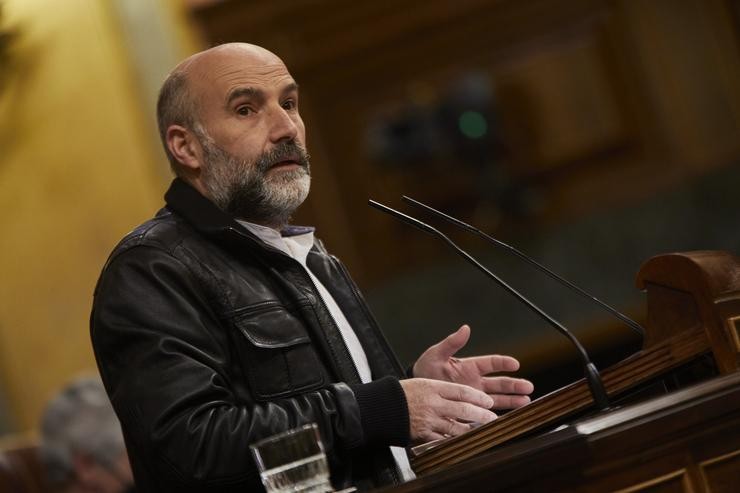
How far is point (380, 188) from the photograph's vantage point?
5285 mm

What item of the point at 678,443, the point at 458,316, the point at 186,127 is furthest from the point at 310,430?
the point at 458,316

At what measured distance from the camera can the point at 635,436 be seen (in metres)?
1.58

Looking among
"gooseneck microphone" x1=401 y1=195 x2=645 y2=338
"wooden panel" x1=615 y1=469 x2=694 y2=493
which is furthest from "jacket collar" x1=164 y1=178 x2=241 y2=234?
"wooden panel" x1=615 y1=469 x2=694 y2=493

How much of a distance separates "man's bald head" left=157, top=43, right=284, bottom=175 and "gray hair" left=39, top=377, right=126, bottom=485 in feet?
5.01

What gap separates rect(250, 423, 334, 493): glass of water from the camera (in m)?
1.64

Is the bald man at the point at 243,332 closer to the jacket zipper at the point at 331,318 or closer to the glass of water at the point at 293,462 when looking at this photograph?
the jacket zipper at the point at 331,318

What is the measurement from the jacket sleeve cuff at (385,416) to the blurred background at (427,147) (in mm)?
3118

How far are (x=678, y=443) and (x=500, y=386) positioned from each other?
0.56 metres

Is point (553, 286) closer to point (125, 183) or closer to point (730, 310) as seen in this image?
point (125, 183)

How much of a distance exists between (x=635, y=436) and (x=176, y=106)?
3.65 ft

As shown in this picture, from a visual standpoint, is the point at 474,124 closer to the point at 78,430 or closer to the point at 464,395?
the point at 78,430

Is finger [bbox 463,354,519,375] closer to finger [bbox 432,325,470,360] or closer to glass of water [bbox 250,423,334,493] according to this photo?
finger [bbox 432,325,470,360]

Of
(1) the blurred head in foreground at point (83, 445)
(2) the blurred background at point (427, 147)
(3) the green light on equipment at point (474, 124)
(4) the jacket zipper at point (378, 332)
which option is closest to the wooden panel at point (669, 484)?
(4) the jacket zipper at point (378, 332)

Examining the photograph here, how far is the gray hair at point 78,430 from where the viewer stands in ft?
11.8
